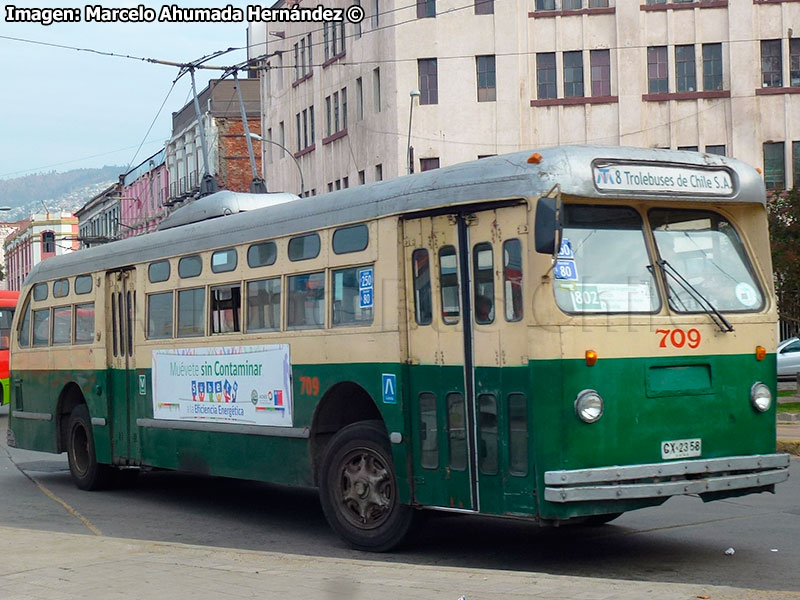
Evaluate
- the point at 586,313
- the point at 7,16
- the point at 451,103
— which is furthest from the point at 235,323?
the point at 451,103

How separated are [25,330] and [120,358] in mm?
3310

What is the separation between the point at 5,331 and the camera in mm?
32281

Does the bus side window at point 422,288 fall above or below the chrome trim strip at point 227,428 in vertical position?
above

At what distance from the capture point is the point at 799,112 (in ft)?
147

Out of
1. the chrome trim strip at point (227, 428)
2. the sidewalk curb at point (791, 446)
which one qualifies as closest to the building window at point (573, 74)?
the sidewalk curb at point (791, 446)

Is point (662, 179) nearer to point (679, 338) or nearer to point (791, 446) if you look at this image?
point (679, 338)

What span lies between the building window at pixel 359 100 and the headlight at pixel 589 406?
1629 inches

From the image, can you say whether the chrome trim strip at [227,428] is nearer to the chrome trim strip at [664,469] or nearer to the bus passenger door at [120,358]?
the bus passenger door at [120,358]

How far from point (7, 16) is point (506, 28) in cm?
2756

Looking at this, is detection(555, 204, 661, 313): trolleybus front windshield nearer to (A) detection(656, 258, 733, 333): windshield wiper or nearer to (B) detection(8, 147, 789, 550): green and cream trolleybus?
(B) detection(8, 147, 789, 550): green and cream trolleybus

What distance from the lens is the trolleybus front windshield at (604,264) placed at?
28.5 ft

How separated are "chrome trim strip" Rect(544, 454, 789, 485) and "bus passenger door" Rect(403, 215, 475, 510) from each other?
Answer: 2.84ft

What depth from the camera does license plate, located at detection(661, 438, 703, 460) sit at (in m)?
8.76

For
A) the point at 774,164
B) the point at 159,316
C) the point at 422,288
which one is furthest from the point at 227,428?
the point at 774,164
